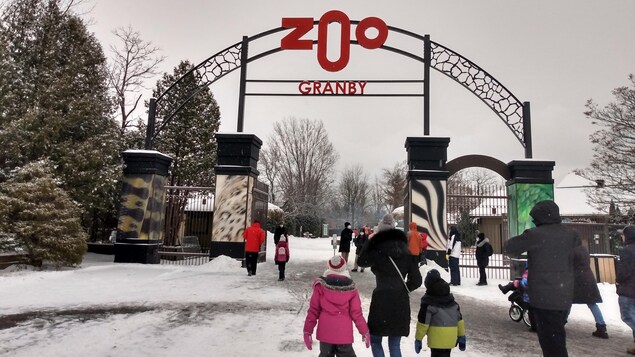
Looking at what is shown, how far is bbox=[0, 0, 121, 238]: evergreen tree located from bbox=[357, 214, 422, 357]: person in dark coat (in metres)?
12.0

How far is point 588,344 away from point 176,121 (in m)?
24.8

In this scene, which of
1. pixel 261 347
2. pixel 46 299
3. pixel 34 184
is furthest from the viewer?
pixel 34 184

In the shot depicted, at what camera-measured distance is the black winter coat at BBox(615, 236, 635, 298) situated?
5.35m

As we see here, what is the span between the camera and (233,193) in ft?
41.6

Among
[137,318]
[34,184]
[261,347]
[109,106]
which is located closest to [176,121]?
[109,106]

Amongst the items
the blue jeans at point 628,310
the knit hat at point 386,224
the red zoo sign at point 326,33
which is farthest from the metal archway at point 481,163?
the knit hat at point 386,224

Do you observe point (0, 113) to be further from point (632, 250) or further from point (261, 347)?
point (632, 250)

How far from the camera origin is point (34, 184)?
10.0 meters

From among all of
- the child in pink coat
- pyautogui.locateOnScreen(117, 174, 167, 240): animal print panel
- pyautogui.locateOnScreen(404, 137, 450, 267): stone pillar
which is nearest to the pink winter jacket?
the child in pink coat

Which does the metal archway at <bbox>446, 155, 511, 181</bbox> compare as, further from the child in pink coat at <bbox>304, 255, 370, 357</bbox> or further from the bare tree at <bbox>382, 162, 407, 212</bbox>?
the bare tree at <bbox>382, 162, 407, 212</bbox>

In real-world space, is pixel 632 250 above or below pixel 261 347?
above

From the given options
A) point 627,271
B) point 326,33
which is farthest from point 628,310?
point 326,33

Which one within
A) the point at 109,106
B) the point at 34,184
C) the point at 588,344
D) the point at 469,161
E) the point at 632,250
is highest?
the point at 109,106

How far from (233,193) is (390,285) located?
9.75 m
